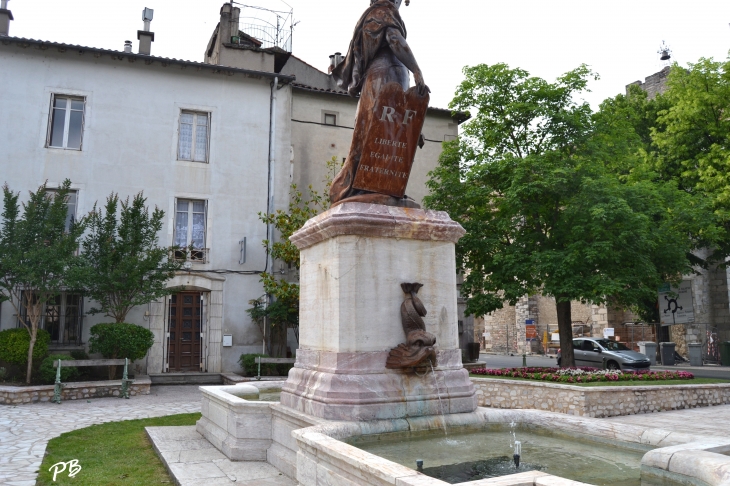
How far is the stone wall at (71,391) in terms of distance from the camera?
41.1 feet

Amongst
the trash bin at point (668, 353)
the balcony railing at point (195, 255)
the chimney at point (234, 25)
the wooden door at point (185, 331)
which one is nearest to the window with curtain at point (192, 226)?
the balcony railing at point (195, 255)

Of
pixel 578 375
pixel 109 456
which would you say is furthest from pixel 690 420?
pixel 109 456

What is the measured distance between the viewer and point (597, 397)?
37.8 ft

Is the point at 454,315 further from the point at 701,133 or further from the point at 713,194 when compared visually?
the point at 701,133

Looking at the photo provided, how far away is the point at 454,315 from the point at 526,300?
35158mm

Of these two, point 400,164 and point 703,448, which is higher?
point 400,164

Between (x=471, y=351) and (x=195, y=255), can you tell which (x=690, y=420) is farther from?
(x=195, y=255)

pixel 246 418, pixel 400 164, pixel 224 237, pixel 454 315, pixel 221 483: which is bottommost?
pixel 221 483

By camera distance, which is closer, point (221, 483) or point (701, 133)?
point (221, 483)

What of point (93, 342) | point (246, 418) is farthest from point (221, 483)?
point (93, 342)

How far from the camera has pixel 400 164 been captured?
6434 mm

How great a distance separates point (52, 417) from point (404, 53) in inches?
366

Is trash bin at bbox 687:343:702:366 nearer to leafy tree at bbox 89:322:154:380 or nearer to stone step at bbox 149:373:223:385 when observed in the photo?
stone step at bbox 149:373:223:385

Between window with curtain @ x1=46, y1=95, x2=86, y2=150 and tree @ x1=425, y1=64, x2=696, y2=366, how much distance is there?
11.1 meters
